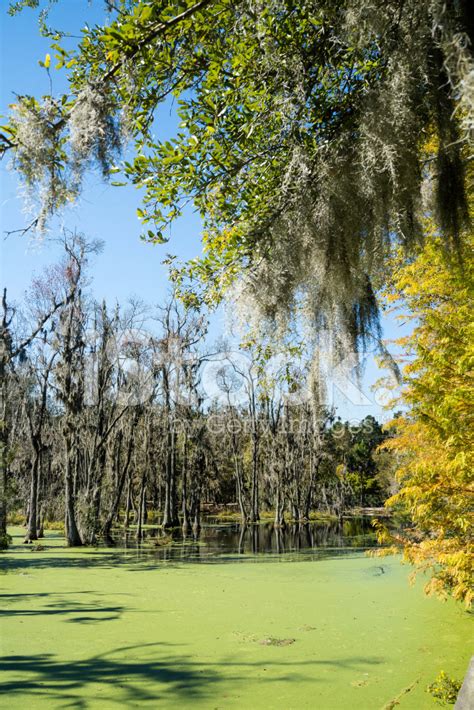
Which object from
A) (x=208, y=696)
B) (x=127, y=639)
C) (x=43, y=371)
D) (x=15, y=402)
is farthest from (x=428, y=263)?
(x=15, y=402)

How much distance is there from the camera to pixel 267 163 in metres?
3.11

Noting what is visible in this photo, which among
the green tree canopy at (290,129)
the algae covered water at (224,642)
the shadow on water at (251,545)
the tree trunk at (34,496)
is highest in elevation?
the green tree canopy at (290,129)

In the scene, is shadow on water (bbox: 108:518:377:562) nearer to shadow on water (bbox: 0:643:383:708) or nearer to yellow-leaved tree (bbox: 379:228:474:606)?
shadow on water (bbox: 0:643:383:708)

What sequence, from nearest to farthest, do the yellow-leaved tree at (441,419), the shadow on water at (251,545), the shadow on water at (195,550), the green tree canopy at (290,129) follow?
the green tree canopy at (290,129) < the yellow-leaved tree at (441,419) < the shadow on water at (195,550) < the shadow on water at (251,545)

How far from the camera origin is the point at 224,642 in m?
4.33

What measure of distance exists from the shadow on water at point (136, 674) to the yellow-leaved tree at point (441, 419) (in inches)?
38.6

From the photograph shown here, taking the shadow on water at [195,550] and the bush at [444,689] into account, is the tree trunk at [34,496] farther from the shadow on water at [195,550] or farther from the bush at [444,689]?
the bush at [444,689]

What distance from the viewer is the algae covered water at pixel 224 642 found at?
324 cm

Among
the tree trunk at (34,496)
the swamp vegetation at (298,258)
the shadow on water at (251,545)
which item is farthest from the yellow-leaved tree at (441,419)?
the tree trunk at (34,496)

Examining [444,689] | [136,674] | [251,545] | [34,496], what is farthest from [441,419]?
[34,496]

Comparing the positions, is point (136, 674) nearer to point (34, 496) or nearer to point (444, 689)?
point (444, 689)

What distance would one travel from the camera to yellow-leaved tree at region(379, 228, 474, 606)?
349cm

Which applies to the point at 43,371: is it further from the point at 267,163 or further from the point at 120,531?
the point at 267,163

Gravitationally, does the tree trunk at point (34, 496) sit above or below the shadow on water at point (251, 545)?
above
